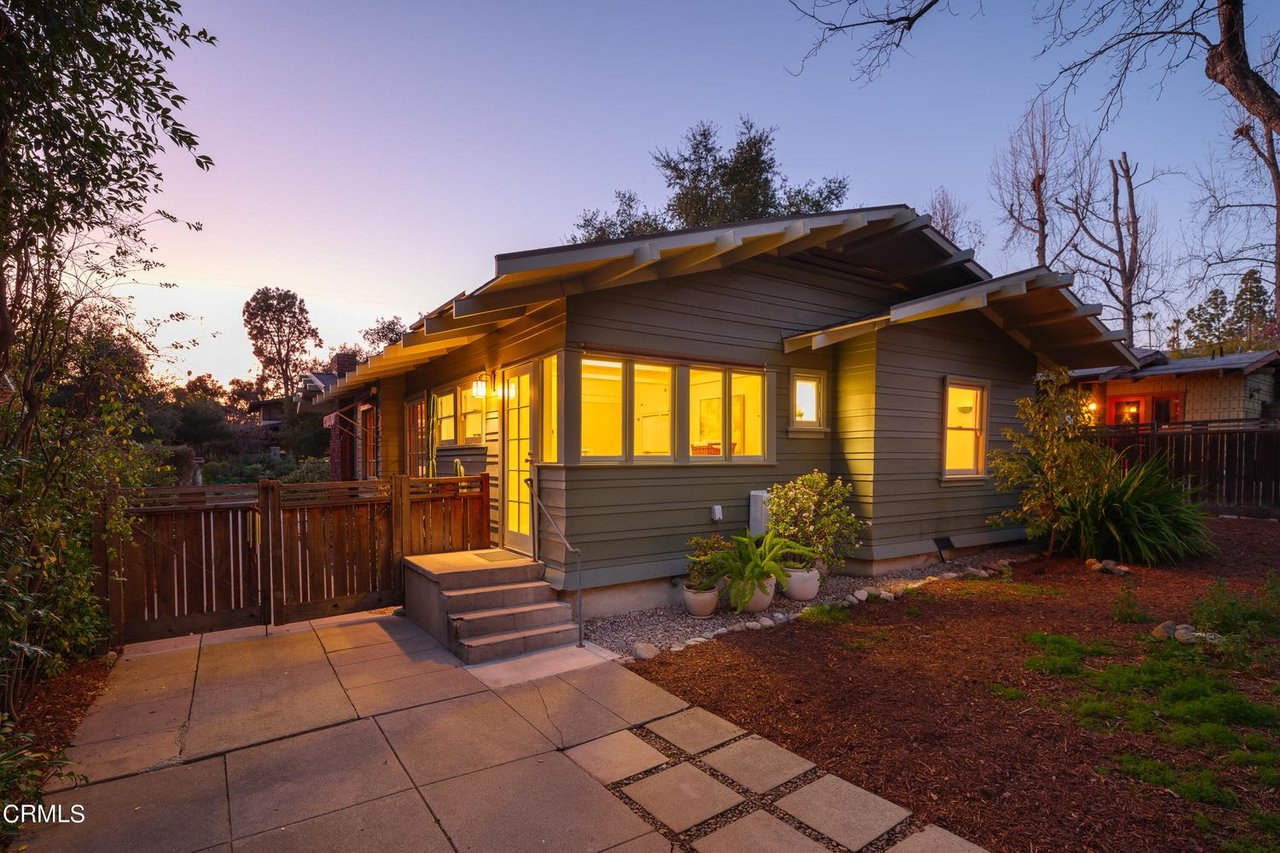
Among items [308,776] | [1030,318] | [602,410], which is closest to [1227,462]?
[1030,318]

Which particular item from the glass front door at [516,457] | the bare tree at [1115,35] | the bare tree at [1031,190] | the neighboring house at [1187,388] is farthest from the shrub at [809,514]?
the bare tree at [1031,190]

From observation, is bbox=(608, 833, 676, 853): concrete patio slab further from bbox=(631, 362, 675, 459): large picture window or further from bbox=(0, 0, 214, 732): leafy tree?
bbox=(631, 362, 675, 459): large picture window

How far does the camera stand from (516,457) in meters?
6.74

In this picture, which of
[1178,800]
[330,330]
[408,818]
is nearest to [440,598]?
[408,818]

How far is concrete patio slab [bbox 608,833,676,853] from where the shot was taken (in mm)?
2426

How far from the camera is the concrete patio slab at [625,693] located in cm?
374

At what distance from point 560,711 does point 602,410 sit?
3112 millimetres

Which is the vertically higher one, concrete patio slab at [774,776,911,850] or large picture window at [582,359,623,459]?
large picture window at [582,359,623,459]

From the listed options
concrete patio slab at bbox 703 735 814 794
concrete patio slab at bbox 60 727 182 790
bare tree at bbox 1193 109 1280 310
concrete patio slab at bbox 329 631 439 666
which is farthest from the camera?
bare tree at bbox 1193 109 1280 310

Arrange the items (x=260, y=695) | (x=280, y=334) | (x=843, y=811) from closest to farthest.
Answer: (x=843, y=811), (x=260, y=695), (x=280, y=334)

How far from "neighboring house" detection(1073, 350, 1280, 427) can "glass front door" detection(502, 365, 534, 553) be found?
13075mm

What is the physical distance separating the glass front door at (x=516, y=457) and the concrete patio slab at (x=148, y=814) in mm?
3395

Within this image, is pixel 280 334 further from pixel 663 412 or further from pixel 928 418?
pixel 928 418

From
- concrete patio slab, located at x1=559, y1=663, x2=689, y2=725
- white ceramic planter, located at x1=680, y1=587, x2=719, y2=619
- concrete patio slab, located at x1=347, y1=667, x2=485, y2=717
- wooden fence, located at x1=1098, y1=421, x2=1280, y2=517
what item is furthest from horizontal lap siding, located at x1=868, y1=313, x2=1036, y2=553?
concrete patio slab, located at x1=347, y1=667, x2=485, y2=717
